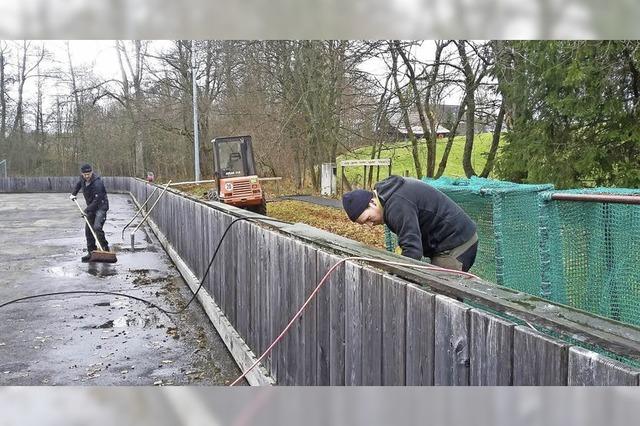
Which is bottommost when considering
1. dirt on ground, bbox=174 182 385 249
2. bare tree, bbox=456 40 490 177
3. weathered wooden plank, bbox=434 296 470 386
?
dirt on ground, bbox=174 182 385 249

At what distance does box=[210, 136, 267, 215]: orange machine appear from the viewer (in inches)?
655

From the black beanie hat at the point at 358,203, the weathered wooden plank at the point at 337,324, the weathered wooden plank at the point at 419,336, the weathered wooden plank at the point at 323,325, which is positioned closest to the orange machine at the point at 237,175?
the black beanie hat at the point at 358,203

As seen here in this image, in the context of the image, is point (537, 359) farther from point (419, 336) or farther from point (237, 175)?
point (237, 175)

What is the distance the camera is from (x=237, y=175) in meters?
17.5

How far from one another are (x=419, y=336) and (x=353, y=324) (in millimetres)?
648

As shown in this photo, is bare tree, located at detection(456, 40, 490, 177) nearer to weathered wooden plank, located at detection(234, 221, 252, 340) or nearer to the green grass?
the green grass

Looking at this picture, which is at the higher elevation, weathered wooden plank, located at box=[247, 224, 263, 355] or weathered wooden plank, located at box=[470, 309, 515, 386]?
weathered wooden plank, located at box=[470, 309, 515, 386]

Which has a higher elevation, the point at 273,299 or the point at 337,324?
the point at 337,324

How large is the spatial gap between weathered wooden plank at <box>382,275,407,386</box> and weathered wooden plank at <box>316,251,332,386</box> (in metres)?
0.71

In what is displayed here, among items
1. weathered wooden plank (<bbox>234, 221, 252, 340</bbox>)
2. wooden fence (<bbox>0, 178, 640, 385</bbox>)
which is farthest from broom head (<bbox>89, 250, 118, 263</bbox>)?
wooden fence (<bbox>0, 178, 640, 385</bbox>)

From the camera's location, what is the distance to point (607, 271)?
13.0 feet

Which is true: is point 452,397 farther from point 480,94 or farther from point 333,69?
point 333,69

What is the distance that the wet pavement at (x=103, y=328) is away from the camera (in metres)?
5.50

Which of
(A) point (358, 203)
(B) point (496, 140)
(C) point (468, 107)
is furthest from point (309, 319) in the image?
(C) point (468, 107)
